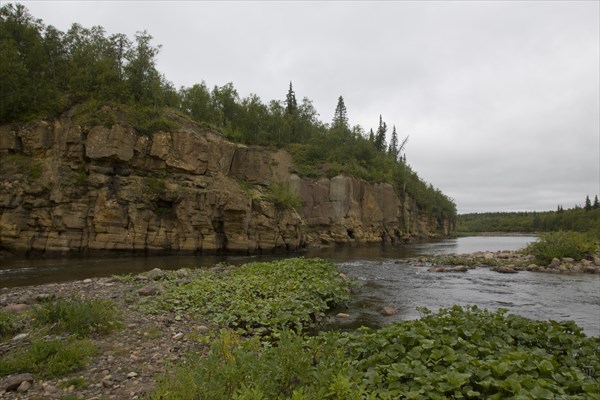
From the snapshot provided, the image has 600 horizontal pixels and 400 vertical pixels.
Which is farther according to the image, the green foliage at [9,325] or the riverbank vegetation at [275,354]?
the green foliage at [9,325]

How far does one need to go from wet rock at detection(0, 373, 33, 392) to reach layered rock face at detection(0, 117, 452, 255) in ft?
82.5

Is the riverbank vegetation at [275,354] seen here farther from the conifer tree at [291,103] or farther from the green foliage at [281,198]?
the conifer tree at [291,103]

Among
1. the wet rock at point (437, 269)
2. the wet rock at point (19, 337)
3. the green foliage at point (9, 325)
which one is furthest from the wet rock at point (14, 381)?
the wet rock at point (437, 269)

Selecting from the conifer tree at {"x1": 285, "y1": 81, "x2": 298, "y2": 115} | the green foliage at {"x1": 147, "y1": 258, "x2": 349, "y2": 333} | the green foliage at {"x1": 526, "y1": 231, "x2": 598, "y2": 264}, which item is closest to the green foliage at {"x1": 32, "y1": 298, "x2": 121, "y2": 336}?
the green foliage at {"x1": 147, "y1": 258, "x2": 349, "y2": 333}

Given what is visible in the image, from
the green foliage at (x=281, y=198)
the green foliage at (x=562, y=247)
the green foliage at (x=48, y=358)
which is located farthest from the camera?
the green foliage at (x=281, y=198)

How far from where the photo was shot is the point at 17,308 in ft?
32.0

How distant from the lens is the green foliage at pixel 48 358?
599 cm

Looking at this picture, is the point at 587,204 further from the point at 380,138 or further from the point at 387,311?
the point at 387,311

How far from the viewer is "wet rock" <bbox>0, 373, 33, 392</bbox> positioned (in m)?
5.46

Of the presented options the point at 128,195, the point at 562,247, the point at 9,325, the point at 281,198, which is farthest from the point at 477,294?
the point at 128,195

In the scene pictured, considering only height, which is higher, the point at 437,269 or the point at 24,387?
the point at 24,387

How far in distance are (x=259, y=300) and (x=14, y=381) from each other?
643cm

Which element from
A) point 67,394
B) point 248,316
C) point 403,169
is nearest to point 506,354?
point 248,316

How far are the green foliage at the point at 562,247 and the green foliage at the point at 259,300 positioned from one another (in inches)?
889
